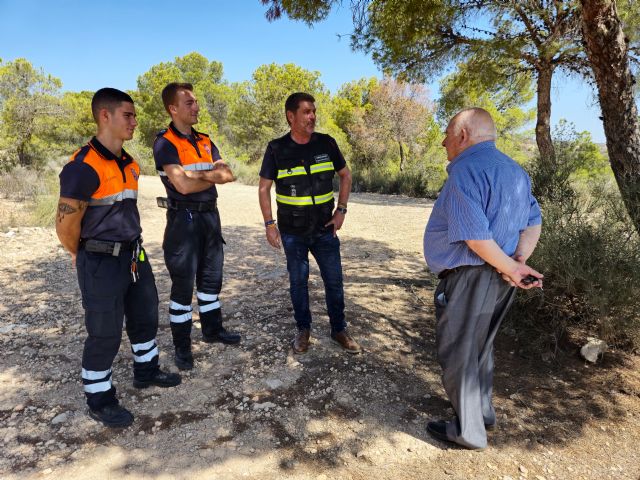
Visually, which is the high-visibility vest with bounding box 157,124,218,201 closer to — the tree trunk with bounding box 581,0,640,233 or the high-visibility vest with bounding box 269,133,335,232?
the high-visibility vest with bounding box 269,133,335,232

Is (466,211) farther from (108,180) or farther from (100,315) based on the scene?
(100,315)

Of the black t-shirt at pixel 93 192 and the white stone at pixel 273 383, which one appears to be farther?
the white stone at pixel 273 383

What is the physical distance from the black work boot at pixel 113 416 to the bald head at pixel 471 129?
2342mm

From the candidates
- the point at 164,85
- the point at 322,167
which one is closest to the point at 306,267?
the point at 322,167

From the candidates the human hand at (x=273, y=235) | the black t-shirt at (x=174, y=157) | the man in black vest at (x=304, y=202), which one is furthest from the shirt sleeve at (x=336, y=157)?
the black t-shirt at (x=174, y=157)

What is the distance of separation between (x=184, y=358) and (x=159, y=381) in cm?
28

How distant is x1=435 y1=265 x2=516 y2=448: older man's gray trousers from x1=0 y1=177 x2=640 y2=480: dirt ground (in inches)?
7.4

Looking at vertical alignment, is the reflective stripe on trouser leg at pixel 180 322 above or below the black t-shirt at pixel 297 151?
below

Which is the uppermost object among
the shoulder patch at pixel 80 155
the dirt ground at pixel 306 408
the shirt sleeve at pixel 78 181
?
the shoulder patch at pixel 80 155

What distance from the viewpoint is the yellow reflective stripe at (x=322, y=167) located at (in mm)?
3043

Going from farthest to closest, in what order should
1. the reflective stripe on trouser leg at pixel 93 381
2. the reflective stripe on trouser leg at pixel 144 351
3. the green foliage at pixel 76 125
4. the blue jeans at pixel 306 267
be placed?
the green foliage at pixel 76 125
the blue jeans at pixel 306 267
the reflective stripe on trouser leg at pixel 144 351
the reflective stripe on trouser leg at pixel 93 381

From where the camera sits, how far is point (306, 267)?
124 inches

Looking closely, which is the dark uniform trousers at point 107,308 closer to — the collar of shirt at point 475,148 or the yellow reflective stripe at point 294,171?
the yellow reflective stripe at point 294,171

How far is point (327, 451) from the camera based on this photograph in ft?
7.27
